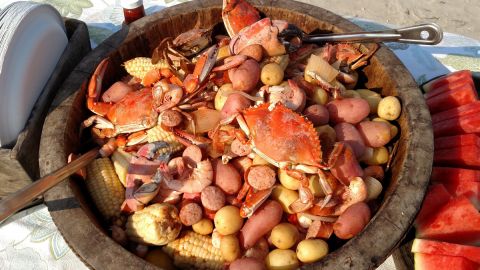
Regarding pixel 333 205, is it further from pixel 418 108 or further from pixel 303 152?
pixel 418 108

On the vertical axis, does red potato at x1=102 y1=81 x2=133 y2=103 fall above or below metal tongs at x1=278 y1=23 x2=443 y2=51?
below

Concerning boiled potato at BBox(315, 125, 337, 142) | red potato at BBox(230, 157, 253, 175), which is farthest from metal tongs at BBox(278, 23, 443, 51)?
red potato at BBox(230, 157, 253, 175)

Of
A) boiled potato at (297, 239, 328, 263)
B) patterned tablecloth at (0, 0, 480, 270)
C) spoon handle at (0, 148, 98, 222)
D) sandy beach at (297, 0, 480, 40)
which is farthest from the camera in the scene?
sandy beach at (297, 0, 480, 40)

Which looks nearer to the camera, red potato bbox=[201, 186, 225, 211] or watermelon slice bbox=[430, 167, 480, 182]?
red potato bbox=[201, 186, 225, 211]

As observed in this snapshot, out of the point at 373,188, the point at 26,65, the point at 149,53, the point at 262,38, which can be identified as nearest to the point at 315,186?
the point at 373,188

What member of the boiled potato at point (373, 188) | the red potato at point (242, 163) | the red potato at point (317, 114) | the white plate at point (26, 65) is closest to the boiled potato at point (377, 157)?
the boiled potato at point (373, 188)

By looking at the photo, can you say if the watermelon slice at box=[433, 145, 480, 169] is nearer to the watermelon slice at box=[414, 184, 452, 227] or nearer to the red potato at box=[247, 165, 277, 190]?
the watermelon slice at box=[414, 184, 452, 227]
